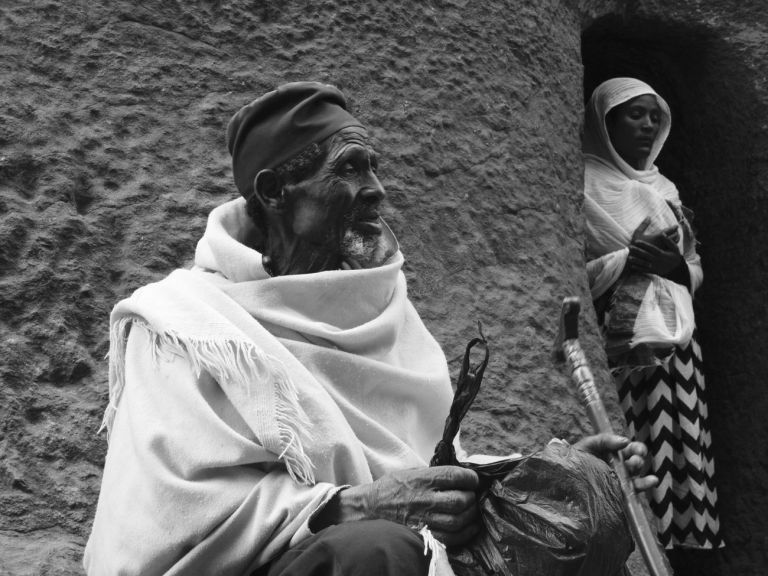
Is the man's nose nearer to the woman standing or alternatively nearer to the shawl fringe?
the shawl fringe

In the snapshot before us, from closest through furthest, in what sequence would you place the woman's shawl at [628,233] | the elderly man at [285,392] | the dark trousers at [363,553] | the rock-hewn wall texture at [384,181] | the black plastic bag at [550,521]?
the dark trousers at [363,553] < the black plastic bag at [550,521] < the elderly man at [285,392] < the rock-hewn wall texture at [384,181] < the woman's shawl at [628,233]

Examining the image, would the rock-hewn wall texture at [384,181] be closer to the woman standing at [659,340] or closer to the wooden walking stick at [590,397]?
the woman standing at [659,340]

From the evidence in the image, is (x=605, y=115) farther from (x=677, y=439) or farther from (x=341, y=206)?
(x=341, y=206)

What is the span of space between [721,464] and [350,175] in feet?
10.0

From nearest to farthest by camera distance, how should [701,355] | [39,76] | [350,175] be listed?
[350,175] < [39,76] < [701,355]

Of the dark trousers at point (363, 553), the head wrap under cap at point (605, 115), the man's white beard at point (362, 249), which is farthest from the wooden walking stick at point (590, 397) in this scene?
the head wrap under cap at point (605, 115)

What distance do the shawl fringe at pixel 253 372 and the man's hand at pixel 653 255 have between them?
279cm

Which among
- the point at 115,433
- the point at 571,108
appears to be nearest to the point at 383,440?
the point at 115,433

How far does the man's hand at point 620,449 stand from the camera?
254 centimetres

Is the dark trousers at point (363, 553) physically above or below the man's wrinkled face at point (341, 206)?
below

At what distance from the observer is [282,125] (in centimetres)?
290

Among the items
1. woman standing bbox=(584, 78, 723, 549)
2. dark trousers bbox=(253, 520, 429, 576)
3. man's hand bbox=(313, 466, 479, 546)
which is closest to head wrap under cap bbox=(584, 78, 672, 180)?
woman standing bbox=(584, 78, 723, 549)

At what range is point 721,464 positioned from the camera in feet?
18.0

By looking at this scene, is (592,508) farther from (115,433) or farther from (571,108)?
(571,108)
